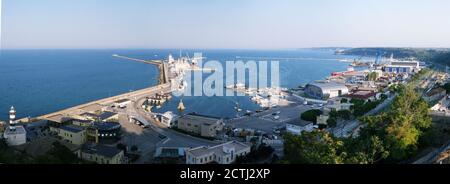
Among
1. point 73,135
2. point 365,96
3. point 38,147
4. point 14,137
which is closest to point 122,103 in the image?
point 73,135

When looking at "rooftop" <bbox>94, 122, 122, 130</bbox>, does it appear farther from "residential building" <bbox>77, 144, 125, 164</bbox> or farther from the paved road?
the paved road

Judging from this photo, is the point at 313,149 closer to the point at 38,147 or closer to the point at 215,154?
the point at 215,154

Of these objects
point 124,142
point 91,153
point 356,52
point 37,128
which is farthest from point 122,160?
point 356,52

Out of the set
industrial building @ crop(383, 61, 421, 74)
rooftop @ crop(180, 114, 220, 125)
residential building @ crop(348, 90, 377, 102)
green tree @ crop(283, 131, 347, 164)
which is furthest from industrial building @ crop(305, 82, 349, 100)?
industrial building @ crop(383, 61, 421, 74)
